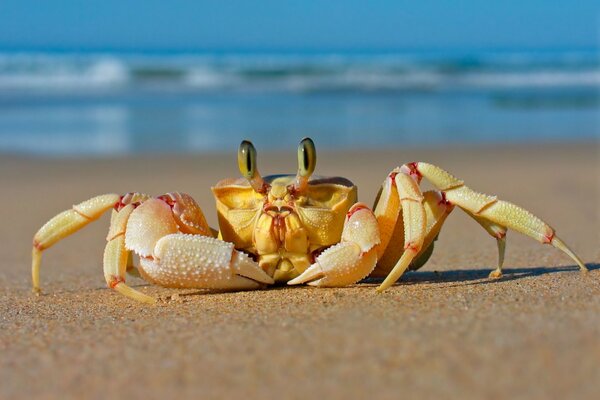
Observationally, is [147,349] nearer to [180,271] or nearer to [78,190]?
[180,271]

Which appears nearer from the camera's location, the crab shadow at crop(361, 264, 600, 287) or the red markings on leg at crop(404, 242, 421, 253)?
the red markings on leg at crop(404, 242, 421, 253)

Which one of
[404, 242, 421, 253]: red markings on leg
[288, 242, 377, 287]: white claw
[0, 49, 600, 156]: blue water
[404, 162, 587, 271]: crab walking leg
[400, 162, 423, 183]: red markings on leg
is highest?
[400, 162, 423, 183]: red markings on leg

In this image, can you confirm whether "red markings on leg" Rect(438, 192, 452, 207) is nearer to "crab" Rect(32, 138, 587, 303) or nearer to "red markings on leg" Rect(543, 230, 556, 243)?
"crab" Rect(32, 138, 587, 303)

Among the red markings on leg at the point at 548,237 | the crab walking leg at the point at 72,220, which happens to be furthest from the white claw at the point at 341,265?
the crab walking leg at the point at 72,220

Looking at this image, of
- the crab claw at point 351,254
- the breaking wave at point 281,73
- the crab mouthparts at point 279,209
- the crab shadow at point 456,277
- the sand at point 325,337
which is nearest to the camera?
the sand at point 325,337

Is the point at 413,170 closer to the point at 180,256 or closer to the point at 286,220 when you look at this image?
the point at 286,220

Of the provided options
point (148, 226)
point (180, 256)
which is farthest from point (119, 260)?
point (180, 256)

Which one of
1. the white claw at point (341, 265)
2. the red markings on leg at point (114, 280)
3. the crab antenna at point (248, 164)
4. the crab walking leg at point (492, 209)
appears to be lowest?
the red markings on leg at point (114, 280)

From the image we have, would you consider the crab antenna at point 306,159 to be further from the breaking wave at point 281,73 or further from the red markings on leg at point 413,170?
the breaking wave at point 281,73

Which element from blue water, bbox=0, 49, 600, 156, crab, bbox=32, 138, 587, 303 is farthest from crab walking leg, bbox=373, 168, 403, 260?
blue water, bbox=0, 49, 600, 156
